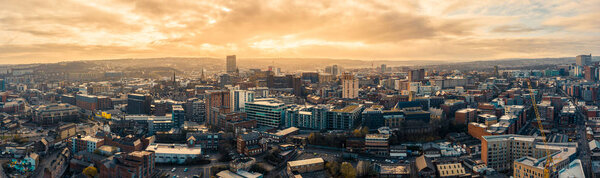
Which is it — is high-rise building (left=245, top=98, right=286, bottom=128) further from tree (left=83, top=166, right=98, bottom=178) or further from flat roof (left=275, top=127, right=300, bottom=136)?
tree (left=83, top=166, right=98, bottom=178)

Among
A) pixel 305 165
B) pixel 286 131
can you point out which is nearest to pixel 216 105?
pixel 286 131

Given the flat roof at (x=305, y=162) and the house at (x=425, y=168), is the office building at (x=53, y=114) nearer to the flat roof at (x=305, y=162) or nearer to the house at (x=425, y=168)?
the flat roof at (x=305, y=162)

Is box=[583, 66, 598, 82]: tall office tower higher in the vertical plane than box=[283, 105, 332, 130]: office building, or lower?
higher

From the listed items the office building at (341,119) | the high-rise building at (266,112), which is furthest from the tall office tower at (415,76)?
the high-rise building at (266,112)

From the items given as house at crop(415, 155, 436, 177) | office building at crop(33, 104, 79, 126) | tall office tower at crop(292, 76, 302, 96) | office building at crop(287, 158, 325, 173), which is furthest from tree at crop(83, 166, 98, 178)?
tall office tower at crop(292, 76, 302, 96)

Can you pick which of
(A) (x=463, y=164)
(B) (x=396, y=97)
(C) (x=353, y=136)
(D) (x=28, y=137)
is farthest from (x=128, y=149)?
(B) (x=396, y=97)

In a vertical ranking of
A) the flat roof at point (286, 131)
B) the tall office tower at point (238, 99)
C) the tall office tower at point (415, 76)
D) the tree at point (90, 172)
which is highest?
the tall office tower at point (415, 76)
